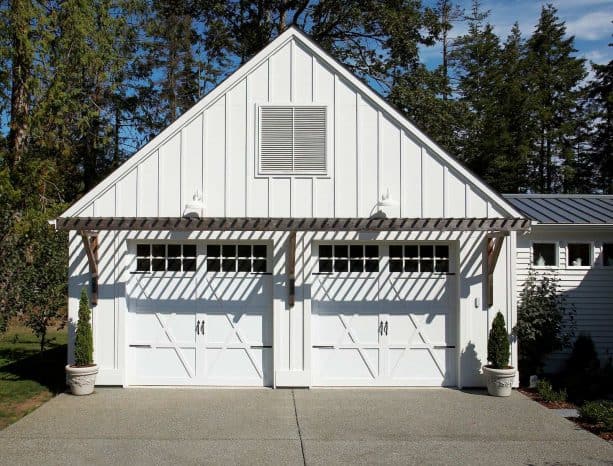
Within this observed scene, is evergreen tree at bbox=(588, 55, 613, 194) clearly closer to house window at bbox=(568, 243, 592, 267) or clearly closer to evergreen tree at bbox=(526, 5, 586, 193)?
evergreen tree at bbox=(526, 5, 586, 193)

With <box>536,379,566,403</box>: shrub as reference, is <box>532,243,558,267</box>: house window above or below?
above

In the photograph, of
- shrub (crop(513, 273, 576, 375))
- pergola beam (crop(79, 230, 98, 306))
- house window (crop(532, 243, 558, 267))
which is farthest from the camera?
house window (crop(532, 243, 558, 267))

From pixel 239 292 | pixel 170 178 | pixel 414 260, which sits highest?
pixel 170 178

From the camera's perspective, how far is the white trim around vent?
10.1 m

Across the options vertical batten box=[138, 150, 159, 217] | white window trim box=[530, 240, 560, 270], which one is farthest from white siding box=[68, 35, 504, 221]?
white window trim box=[530, 240, 560, 270]

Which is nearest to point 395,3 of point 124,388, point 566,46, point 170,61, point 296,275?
point 170,61

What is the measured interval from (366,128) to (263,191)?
6.77 feet

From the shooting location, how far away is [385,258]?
407 inches

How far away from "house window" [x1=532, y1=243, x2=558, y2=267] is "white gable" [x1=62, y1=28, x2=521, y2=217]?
239 centimetres

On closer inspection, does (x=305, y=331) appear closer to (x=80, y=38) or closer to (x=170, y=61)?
(x=80, y=38)

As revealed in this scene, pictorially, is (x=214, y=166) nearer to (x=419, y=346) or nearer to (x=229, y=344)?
(x=229, y=344)

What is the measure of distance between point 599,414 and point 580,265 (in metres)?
4.55

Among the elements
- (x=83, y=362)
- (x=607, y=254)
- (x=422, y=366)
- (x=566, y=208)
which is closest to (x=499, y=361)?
(x=422, y=366)

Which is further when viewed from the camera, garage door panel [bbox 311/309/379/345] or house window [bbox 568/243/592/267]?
house window [bbox 568/243/592/267]
